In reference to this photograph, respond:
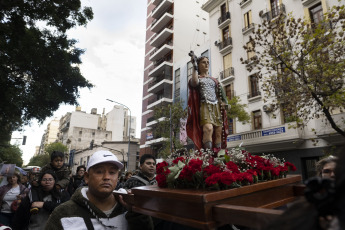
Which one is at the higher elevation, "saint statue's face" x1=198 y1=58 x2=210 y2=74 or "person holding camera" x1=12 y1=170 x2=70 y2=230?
"saint statue's face" x1=198 y1=58 x2=210 y2=74

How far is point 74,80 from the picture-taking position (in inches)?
495

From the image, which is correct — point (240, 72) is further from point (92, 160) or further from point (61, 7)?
point (92, 160)

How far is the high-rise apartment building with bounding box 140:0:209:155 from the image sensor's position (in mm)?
31500

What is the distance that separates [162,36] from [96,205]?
33.4m

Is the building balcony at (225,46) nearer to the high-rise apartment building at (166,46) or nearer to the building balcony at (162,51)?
the high-rise apartment building at (166,46)

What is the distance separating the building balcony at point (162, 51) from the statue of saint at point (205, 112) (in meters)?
28.9

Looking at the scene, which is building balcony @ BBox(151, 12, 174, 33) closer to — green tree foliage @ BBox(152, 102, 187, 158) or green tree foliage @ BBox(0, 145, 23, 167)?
green tree foliage @ BBox(152, 102, 187, 158)

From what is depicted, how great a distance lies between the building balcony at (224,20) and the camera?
22441mm

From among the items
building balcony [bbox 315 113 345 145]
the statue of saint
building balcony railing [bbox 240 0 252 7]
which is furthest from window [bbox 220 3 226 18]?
the statue of saint

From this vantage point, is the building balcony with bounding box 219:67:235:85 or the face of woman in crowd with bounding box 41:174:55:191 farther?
the building balcony with bounding box 219:67:235:85

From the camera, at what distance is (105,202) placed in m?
2.34

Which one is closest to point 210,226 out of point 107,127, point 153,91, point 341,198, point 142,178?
point 341,198

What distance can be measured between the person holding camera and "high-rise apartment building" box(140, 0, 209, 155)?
25.6m

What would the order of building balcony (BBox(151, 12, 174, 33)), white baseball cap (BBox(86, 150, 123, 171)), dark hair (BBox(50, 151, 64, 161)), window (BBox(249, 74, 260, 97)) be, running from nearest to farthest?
white baseball cap (BBox(86, 150, 123, 171)) < dark hair (BBox(50, 151, 64, 161)) < window (BBox(249, 74, 260, 97)) < building balcony (BBox(151, 12, 174, 33))
